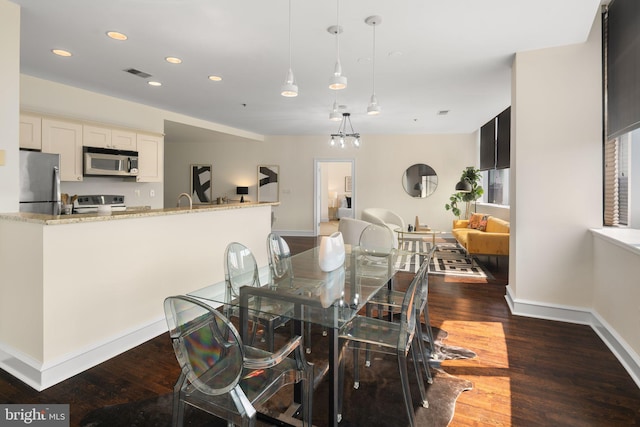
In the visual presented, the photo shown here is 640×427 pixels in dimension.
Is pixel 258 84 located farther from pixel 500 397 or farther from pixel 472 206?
pixel 472 206

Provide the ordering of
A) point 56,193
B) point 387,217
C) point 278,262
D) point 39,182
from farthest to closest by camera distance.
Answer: point 387,217
point 56,193
point 39,182
point 278,262

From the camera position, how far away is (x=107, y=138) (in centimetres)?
491

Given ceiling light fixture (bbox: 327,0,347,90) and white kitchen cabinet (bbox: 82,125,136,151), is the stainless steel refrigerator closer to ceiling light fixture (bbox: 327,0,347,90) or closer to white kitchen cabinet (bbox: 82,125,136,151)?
white kitchen cabinet (bbox: 82,125,136,151)

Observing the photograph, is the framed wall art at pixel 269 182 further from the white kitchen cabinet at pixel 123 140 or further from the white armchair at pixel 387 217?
the white kitchen cabinet at pixel 123 140

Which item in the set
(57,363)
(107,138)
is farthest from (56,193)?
(57,363)

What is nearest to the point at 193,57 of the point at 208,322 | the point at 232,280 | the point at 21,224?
the point at 21,224

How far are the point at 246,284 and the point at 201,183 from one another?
721cm

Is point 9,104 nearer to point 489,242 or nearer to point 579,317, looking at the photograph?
point 579,317

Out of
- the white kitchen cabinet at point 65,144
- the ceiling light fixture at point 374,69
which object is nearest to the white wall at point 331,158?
the white kitchen cabinet at point 65,144

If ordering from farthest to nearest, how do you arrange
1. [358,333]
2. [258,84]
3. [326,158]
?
[326,158]
[258,84]
[358,333]

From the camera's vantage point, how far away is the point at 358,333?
81.0 inches

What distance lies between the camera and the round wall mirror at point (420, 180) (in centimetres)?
843

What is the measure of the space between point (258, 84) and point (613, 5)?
11.9ft

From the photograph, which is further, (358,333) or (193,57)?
(193,57)
